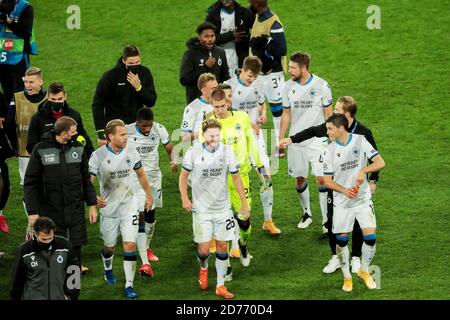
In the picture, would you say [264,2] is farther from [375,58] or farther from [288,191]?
[375,58]

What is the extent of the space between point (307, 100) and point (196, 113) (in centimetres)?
138

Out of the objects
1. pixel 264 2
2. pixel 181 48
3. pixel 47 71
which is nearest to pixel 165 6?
pixel 181 48

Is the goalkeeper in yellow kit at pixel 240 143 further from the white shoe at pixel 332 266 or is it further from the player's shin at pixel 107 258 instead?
the player's shin at pixel 107 258

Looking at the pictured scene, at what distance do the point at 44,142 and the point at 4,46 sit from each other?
422cm

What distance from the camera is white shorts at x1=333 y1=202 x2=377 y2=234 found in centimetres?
1172

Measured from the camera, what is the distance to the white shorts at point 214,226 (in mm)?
11641

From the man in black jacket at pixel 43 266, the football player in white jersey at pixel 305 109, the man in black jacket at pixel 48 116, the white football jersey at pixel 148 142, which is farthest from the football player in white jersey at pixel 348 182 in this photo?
the man in black jacket at pixel 43 266

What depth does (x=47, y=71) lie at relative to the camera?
19.3m

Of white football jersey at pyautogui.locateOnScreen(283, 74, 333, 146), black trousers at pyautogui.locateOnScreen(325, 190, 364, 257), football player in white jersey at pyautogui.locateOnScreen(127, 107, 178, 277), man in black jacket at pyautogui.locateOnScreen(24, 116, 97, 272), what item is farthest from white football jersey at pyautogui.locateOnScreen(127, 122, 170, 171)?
black trousers at pyautogui.locateOnScreen(325, 190, 364, 257)

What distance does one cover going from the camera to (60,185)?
11.2 m

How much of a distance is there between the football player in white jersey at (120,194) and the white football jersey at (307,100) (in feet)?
7.80

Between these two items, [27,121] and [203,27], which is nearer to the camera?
[27,121]

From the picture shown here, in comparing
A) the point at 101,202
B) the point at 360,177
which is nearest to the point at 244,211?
the point at 360,177

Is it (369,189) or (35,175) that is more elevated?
(35,175)
